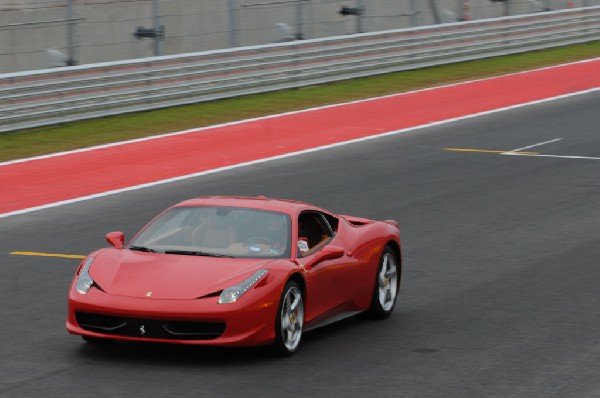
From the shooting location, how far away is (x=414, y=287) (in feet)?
41.3

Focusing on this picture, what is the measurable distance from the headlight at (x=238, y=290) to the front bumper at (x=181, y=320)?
0.14ft

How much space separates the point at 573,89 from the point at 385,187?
13487mm

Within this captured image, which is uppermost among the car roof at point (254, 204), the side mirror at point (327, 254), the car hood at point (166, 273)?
the car roof at point (254, 204)

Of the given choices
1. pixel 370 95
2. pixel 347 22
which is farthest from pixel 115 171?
pixel 347 22

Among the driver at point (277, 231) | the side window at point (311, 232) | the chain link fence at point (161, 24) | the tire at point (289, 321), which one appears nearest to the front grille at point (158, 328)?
the tire at point (289, 321)

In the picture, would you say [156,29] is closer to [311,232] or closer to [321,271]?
[311,232]

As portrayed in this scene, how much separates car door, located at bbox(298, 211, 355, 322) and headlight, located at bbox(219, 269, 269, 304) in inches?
25.3

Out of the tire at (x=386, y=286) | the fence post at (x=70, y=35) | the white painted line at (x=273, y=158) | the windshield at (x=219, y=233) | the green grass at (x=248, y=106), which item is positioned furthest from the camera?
the fence post at (x=70, y=35)

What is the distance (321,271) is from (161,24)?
19.0 metres

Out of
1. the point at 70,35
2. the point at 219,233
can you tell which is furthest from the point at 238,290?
the point at 70,35

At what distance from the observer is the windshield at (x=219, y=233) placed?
10.0 m

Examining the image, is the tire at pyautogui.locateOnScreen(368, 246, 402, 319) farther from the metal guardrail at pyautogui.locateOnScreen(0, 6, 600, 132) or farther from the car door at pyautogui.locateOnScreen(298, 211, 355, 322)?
the metal guardrail at pyautogui.locateOnScreen(0, 6, 600, 132)

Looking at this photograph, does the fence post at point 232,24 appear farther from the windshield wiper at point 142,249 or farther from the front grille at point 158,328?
the front grille at point 158,328

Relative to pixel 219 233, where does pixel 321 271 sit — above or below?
below
